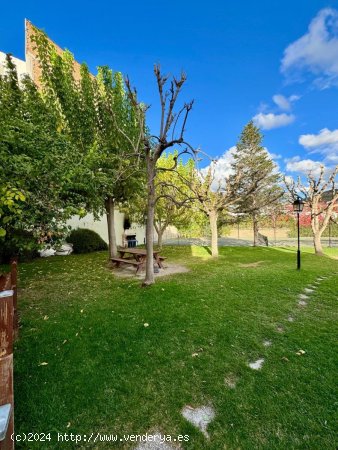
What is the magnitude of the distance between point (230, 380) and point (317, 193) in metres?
13.0

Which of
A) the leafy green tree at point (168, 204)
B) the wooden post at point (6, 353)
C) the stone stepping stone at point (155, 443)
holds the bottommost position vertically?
the stone stepping stone at point (155, 443)

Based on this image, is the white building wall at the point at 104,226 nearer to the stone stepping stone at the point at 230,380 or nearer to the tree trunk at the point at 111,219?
the tree trunk at the point at 111,219

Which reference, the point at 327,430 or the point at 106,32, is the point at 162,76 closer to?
the point at 327,430

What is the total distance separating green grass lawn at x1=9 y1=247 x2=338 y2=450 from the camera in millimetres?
2010

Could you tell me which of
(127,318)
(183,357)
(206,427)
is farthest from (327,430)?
(127,318)

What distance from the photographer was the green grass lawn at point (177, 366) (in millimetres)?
2010

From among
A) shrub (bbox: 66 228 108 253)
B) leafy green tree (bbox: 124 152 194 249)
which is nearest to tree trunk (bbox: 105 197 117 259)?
leafy green tree (bbox: 124 152 194 249)

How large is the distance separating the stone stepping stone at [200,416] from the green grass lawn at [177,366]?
5 cm

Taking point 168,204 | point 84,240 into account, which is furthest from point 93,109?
point 84,240

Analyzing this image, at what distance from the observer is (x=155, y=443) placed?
1.88 meters

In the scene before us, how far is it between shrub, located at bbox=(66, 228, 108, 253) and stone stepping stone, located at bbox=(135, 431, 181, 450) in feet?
38.0

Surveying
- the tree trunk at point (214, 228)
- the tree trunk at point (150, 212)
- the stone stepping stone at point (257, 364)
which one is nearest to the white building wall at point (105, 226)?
the tree trunk at point (214, 228)

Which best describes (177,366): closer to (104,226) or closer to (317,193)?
(317,193)

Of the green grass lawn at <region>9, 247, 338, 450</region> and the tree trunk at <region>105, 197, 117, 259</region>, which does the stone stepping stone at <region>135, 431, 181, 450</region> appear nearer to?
the green grass lawn at <region>9, 247, 338, 450</region>
